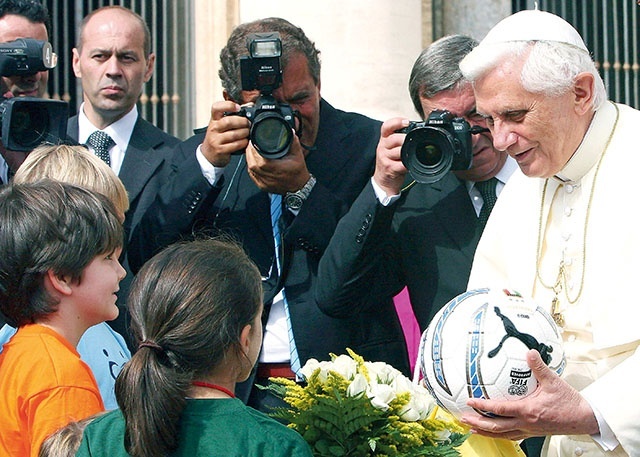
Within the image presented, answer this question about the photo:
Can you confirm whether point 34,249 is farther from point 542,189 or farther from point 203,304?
point 542,189

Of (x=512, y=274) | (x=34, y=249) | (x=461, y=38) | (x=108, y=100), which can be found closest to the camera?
(x=34, y=249)

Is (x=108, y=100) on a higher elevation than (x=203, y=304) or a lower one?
higher

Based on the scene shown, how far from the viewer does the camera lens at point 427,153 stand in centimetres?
450

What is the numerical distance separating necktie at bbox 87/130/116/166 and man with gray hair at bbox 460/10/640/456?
6.88 feet

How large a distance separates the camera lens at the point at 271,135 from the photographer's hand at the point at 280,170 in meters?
0.02

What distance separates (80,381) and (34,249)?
39 centimetres

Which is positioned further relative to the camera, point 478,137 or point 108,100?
point 108,100

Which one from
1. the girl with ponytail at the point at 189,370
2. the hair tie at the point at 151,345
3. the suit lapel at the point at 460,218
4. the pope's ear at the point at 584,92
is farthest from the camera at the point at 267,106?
the hair tie at the point at 151,345

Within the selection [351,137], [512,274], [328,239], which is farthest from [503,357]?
[351,137]

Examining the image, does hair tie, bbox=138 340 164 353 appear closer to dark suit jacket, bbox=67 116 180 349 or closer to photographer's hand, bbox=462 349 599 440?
photographer's hand, bbox=462 349 599 440

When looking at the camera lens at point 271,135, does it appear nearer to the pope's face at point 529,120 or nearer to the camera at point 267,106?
the camera at point 267,106

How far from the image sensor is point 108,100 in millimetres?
5875

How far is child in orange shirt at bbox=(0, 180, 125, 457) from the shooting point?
139 inches

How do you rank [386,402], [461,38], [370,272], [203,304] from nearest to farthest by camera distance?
[203,304] < [386,402] < [370,272] < [461,38]
